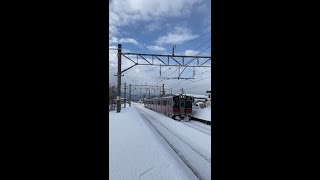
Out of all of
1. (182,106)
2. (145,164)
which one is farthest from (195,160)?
(182,106)

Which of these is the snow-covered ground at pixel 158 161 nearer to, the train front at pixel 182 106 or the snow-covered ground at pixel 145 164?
the snow-covered ground at pixel 145 164

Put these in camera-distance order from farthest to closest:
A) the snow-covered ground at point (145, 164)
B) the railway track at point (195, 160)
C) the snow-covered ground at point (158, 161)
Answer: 1. the railway track at point (195, 160)
2. the snow-covered ground at point (158, 161)
3. the snow-covered ground at point (145, 164)

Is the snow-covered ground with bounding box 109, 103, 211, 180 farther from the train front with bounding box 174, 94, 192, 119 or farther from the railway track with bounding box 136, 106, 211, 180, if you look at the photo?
the train front with bounding box 174, 94, 192, 119

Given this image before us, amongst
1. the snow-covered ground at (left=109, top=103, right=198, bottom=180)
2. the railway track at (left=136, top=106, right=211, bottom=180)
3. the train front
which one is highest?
the train front

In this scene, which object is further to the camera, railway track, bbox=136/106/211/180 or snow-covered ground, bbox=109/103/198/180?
railway track, bbox=136/106/211/180

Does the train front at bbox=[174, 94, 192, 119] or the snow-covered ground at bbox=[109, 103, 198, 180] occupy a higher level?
the train front at bbox=[174, 94, 192, 119]

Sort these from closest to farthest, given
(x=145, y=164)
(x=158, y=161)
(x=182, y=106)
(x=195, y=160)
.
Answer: (x=145, y=164)
(x=158, y=161)
(x=195, y=160)
(x=182, y=106)

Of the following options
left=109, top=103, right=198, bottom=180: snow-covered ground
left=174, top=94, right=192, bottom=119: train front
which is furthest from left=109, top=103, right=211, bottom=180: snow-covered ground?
left=174, top=94, right=192, bottom=119: train front

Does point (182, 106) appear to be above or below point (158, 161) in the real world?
above

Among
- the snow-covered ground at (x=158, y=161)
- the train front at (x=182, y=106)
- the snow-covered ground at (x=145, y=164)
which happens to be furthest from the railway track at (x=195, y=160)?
the train front at (x=182, y=106)

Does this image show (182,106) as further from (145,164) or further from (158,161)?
(145,164)
